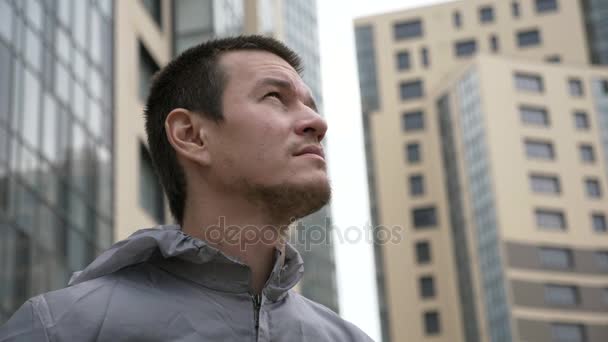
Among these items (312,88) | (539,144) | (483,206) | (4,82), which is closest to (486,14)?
(539,144)

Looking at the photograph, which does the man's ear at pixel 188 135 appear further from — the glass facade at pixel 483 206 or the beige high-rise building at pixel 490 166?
the glass facade at pixel 483 206

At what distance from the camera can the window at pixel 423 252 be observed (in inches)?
2746

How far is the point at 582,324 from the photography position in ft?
197

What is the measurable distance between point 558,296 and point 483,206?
836 cm

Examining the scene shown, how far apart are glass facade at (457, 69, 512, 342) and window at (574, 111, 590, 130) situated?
24.4 feet

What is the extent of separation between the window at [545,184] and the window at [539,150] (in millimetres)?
1541

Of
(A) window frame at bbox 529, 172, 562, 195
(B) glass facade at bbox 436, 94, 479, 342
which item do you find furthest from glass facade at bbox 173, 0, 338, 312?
(A) window frame at bbox 529, 172, 562, 195

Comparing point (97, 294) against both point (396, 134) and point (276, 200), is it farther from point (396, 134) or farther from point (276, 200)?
point (396, 134)

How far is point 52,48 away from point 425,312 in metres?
53.7

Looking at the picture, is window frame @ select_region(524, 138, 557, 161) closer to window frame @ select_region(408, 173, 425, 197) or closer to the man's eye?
window frame @ select_region(408, 173, 425, 197)

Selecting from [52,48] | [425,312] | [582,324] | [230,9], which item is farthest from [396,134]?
[52,48]

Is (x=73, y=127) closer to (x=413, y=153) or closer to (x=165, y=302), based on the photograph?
(x=165, y=302)

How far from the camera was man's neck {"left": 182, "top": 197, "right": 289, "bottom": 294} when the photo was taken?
2.82 metres

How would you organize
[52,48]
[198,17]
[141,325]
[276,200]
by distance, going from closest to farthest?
1. [141,325]
2. [276,200]
3. [52,48]
4. [198,17]
